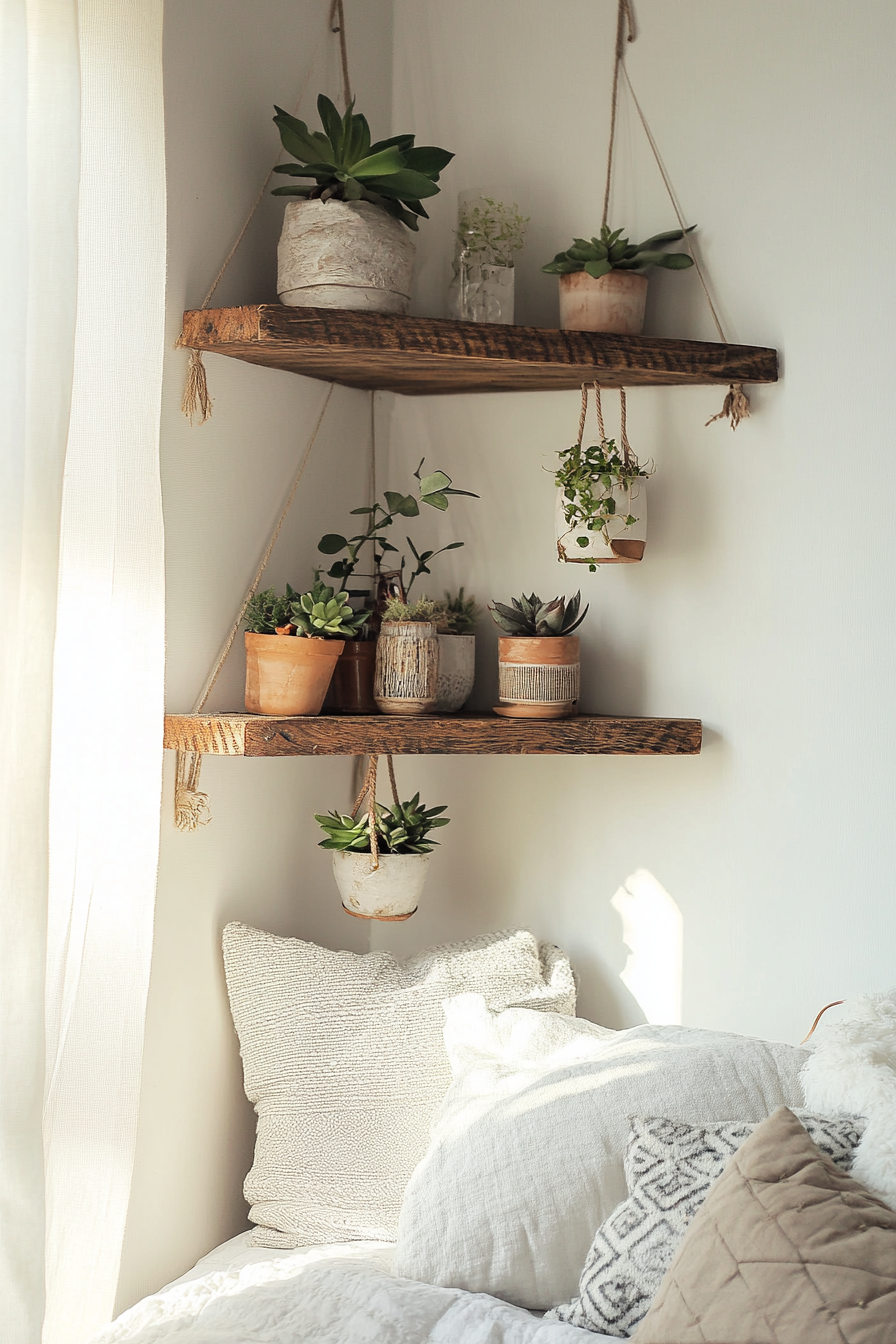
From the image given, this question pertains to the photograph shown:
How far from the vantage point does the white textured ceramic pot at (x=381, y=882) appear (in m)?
1.70

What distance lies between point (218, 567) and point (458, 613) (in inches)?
15.5

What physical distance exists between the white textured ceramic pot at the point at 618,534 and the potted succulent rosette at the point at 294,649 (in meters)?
0.33

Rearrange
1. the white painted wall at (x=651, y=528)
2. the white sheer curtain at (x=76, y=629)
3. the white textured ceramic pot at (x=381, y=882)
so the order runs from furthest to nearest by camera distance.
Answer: the white textured ceramic pot at (x=381, y=882) → the white painted wall at (x=651, y=528) → the white sheer curtain at (x=76, y=629)

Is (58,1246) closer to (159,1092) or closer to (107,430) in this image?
(159,1092)

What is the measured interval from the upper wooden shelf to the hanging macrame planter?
8 centimetres

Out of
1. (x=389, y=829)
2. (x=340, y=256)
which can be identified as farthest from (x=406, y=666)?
(x=340, y=256)

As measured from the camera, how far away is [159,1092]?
5.03ft

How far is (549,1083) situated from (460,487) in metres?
0.95

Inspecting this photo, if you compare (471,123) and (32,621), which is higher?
(471,123)

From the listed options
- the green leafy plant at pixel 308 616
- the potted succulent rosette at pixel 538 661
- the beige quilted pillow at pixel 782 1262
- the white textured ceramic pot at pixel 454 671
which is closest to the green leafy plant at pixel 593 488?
the potted succulent rosette at pixel 538 661

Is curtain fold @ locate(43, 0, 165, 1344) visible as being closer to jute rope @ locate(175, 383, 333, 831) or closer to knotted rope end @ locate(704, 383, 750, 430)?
jute rope @ locate(175, 383, 333, 831)

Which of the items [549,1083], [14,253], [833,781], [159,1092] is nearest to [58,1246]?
[159,1092]

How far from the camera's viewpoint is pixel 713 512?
5.65 ft

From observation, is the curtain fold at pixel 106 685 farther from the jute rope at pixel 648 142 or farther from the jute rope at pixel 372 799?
the jute rope at pixel 648 142
